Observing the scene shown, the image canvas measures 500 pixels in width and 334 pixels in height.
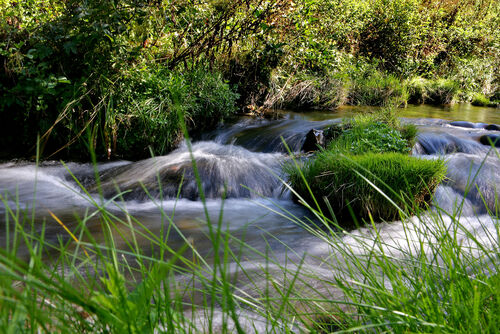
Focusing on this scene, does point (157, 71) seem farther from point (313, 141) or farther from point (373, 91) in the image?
point (373, 91)

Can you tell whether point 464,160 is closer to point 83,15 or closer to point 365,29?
point 83,15

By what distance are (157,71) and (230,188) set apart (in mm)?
2596

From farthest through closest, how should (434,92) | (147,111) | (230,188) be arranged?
(434,92), (147,111), (230,188)

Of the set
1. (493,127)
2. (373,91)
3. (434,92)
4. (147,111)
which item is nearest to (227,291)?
(147,111)

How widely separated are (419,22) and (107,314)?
17417 millimetres

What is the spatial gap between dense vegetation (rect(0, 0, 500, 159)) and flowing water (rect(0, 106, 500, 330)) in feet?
1.82

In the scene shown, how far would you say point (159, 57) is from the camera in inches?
278

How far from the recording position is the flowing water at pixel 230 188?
151 inches

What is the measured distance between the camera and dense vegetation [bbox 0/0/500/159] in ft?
17.4

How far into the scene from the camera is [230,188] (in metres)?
5.21

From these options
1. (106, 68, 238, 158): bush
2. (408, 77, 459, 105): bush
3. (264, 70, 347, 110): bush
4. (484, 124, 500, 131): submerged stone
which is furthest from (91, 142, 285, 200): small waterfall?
(408, 77, 459, 105): bush

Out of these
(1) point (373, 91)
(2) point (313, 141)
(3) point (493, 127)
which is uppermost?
(1) point (373, 91)

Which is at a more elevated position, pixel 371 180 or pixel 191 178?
pixel 371 180

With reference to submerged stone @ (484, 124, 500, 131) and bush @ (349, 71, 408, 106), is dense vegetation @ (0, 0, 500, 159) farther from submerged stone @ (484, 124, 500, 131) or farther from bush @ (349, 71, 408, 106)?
submerged stone @ (484, 124, 500, 131)
